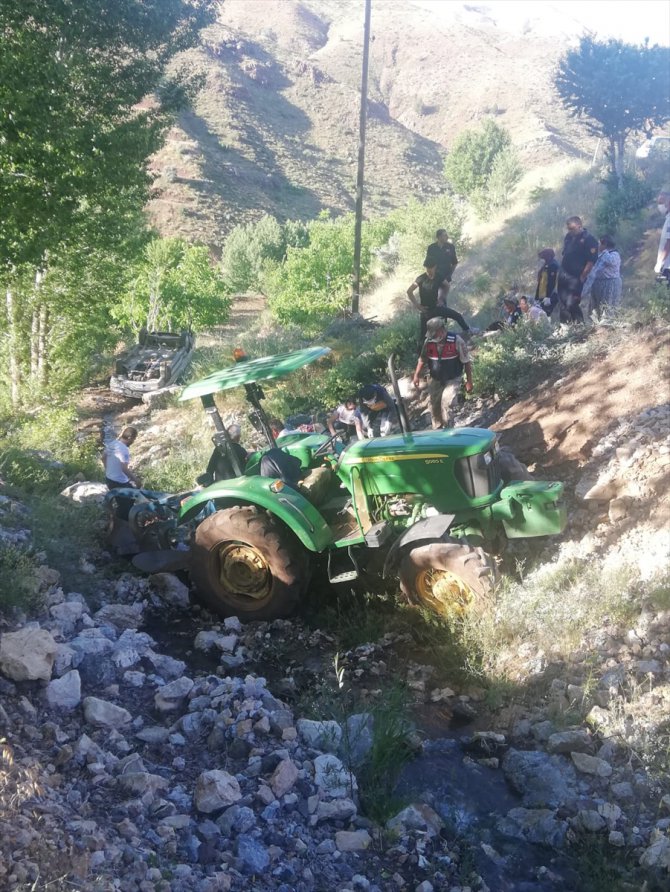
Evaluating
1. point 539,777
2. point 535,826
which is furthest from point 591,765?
point 535,826

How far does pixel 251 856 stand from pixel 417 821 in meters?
0.81

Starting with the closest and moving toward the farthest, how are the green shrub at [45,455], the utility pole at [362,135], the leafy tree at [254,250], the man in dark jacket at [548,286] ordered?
the green shrub at [45,455] → the man in dark jacket at [548,286] → the utility pole at [362,135] → the leafy tree at [254,250]

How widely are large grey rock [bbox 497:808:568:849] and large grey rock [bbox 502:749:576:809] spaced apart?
86 mm

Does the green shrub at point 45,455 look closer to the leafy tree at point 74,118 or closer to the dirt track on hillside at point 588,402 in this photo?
the leafy tree at point 74,118

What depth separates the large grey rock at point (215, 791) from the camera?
10.7 ft

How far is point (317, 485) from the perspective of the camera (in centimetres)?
591

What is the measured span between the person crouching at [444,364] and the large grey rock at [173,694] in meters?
4.64

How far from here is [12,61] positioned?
6.79 meters

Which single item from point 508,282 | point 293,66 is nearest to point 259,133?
point 293,66

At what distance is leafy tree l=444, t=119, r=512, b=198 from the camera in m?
44.9

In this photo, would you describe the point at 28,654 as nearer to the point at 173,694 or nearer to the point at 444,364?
the point at 173,694

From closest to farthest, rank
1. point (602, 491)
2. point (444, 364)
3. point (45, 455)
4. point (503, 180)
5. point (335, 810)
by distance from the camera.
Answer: point (335, 810) < point (602, 491) < point (444, 364) < point (45, 455) < point (503, 180)

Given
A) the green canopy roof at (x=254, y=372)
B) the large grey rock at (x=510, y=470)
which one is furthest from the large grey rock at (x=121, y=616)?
the large grey rock at (x=510, y=470)

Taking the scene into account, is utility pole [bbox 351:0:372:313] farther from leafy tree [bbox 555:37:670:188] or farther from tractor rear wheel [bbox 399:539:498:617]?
tractor rear wheel [bbox 399:539:498:617]
